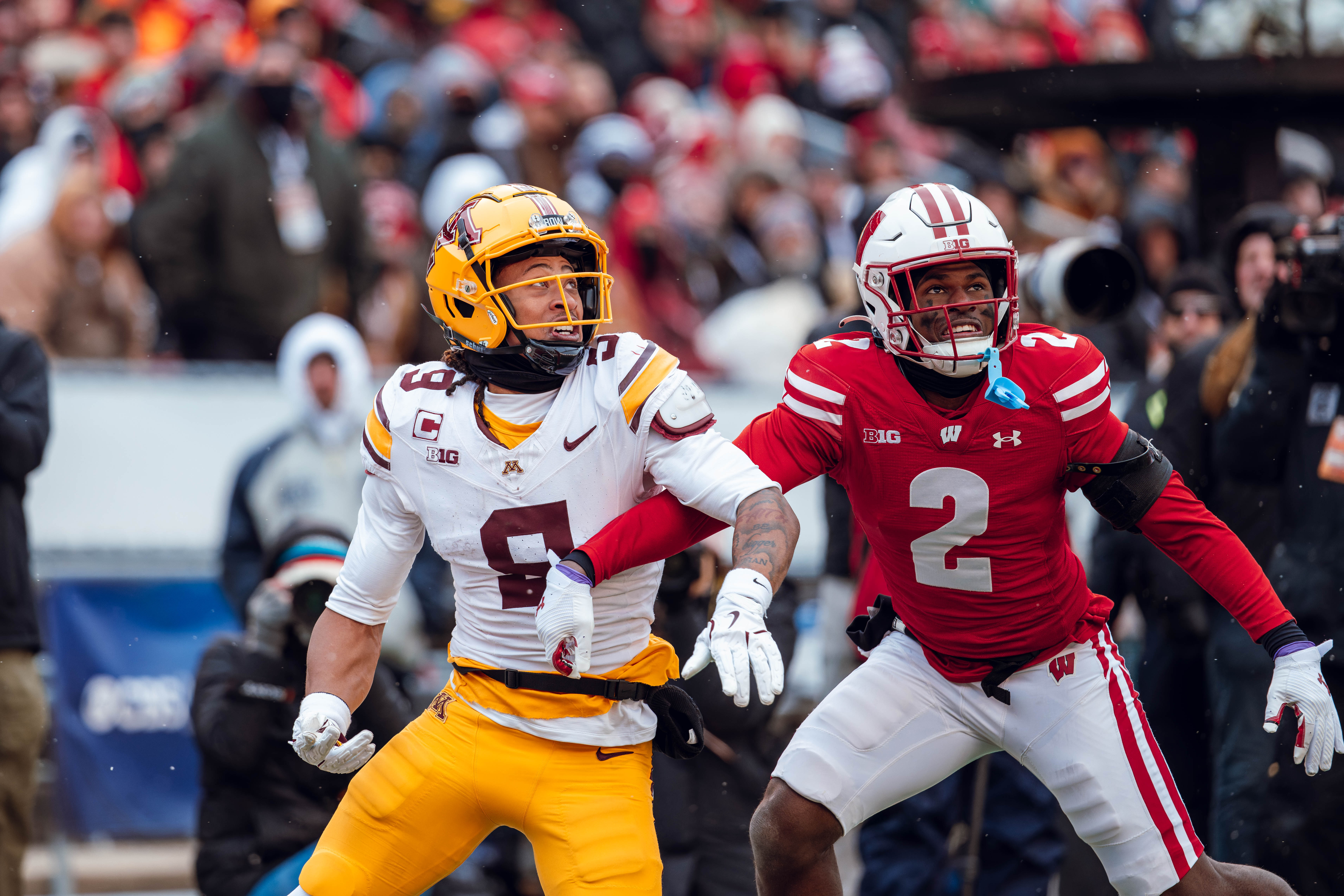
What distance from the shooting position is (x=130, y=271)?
370 inches

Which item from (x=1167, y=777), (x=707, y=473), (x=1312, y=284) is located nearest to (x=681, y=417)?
(x=707, y=473)

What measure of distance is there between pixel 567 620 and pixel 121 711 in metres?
4.62

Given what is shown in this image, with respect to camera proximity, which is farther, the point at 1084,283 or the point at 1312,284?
the point at 1084,283

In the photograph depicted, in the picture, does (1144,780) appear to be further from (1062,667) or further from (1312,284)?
(1312,284)

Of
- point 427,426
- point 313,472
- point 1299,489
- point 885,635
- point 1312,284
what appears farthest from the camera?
point 313,472

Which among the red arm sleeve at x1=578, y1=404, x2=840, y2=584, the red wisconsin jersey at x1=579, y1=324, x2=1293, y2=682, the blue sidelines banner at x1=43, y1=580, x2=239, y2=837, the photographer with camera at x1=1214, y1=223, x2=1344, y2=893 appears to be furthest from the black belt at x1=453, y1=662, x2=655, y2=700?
the blue sidelines banner at x1=43, y1=580, x2=239, y2=837

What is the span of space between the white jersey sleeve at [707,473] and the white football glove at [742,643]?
214 millimetres

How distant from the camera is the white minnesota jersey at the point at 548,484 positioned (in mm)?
4129

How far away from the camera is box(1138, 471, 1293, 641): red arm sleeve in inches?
→ 169

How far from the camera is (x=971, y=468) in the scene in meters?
4.30

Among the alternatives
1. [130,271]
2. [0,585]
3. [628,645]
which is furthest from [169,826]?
[628,645]

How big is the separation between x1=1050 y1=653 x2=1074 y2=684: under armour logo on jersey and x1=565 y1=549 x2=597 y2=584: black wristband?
1.31 metres

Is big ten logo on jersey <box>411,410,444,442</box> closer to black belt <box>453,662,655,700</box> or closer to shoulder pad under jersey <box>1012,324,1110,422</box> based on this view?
black belt <box>453,662,655,700</box>

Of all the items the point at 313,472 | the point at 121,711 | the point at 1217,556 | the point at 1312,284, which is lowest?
the point at 121,711
